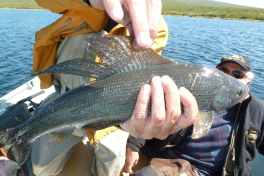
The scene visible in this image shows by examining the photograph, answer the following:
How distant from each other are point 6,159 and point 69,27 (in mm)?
2144

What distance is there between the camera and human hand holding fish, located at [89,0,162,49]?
5.80ft

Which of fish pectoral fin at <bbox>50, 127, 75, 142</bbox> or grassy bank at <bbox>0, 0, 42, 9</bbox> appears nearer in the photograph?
fish pectoral fin at <bbox>50, 127, 75, 142</bbox>

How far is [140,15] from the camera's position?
1855mm

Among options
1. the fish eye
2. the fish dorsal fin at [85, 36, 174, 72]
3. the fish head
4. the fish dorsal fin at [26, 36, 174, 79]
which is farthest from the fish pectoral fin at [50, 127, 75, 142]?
the fish eye

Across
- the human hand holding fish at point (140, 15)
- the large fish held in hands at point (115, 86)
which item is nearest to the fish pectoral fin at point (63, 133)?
the large fish held in hands at point (115, 86)

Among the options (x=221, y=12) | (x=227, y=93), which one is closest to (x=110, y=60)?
(x=227, y=93)

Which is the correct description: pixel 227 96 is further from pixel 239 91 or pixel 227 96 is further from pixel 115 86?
pixel 115 86

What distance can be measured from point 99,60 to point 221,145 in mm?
2657

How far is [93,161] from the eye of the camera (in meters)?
3.93

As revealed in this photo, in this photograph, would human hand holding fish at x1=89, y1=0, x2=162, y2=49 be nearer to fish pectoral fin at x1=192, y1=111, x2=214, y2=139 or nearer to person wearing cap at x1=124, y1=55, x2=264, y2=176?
fish pectoral fin at x1=192, y1=111, x2=214, y2=139

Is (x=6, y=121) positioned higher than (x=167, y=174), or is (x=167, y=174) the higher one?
(x=6, y=121)

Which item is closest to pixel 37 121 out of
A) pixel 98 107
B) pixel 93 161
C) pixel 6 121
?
pixel 98 107

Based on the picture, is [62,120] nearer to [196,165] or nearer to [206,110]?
[206,110]

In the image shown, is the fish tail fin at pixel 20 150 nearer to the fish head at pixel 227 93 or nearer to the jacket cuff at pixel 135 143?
the jacket cuff at pixel 135 143
